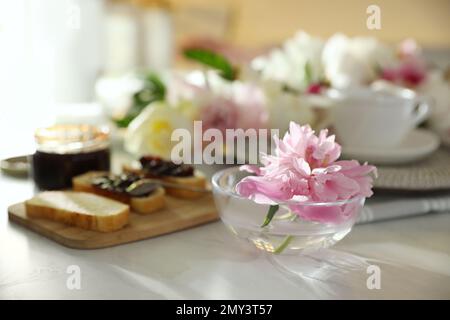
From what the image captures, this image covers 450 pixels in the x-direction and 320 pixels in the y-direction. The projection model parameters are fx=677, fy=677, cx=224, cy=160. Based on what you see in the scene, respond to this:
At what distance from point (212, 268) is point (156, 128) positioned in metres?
0.44

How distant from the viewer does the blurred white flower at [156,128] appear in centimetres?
118

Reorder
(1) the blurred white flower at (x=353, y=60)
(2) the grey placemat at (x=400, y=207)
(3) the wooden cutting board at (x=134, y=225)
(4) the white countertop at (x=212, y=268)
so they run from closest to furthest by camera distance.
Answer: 1. (4) the white countertop at (x=212, y=268)
2. (3) the wooden cutting board at (x=134, y=225)
3. (2) the grey placemat at (x=400, y=207)
4. (1) the blurred white flower at (x=353, y=60)

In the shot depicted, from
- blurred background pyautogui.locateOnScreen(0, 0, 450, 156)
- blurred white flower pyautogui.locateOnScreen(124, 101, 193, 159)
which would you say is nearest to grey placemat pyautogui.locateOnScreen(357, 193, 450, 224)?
blurred white flower pyautogui.locateOnScreen(124, 101, 193, 159)

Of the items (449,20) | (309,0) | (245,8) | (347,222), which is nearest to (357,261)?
(347,222)

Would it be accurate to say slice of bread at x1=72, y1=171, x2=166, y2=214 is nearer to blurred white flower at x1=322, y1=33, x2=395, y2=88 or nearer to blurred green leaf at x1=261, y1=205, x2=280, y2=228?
blurred green leaf at x1=261, y1=205, x2=280, y2=228

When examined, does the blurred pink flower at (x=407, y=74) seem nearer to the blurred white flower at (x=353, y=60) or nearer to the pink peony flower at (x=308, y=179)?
the blurred white flower at (x=353, y=60)

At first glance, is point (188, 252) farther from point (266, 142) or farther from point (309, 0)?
point (309, 0)

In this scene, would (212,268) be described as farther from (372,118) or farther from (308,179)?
(372,118)

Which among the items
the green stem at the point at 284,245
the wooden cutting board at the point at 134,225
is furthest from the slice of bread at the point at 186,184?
the green stem at the point at 284,245

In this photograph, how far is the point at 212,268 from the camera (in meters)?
0.79

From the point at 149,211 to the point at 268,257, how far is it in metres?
0.21

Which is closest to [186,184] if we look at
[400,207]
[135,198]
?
[135,198]

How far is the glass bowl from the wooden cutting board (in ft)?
0.36

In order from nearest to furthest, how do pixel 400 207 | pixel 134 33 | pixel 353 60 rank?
1. pixel 400 207
2. pixel 353 60
3. pixel 134 33
